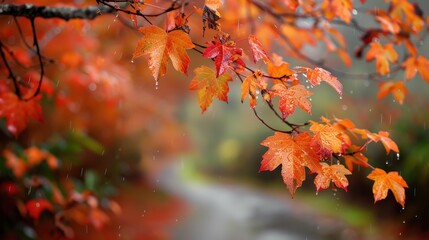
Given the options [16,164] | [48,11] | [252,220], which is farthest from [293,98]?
[252,220]

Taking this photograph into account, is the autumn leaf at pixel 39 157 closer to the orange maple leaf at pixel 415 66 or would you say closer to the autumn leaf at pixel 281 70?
the autumn leaf at pixel 281 70

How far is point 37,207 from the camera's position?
3645 millimetres

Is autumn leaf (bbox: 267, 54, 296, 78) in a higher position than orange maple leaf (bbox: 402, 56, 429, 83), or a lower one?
higher

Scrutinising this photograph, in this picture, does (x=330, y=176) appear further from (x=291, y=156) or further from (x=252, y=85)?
(x=252, y=85)

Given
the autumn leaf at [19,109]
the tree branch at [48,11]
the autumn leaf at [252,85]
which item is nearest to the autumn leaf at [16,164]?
the autumn leaf at [19,109]

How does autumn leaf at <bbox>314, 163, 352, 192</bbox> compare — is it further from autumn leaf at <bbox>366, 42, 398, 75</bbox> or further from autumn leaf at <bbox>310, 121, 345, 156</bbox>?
autumn leaf at <bbox>366, 42, 398, 75</bbox>

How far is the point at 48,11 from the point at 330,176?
1.79 m

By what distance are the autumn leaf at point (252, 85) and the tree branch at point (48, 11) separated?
981 mm

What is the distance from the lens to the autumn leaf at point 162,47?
1.65m

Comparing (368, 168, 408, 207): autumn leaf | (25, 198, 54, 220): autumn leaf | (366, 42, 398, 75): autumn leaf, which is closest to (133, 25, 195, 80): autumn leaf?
(368, 168, 408, 207): autumn leaf

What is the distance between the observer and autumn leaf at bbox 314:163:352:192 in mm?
1807

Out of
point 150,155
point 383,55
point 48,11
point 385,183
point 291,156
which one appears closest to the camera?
point 291,156

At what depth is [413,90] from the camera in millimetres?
8516

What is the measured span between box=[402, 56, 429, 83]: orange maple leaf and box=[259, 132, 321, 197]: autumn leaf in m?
1.60
